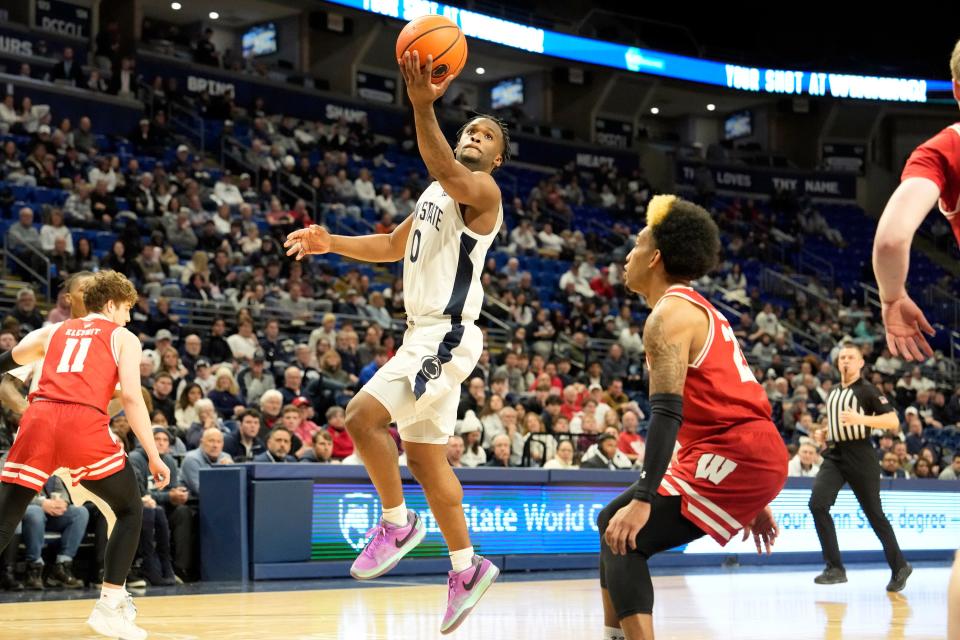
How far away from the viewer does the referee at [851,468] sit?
10.9m

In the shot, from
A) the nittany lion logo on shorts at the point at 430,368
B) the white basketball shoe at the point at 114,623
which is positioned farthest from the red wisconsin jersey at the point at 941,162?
the white basketball shoe at the point at 114,623

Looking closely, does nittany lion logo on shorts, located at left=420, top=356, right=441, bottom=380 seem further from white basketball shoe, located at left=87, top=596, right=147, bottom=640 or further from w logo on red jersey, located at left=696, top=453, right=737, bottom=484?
white basketball shoe, located at left=87, top=596, right=147, bottom=640

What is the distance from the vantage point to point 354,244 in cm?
623

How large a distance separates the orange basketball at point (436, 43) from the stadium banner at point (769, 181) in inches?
1079

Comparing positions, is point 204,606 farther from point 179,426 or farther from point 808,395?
point 808,395

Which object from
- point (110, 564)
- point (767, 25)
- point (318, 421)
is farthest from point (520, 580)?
point (767, 25)

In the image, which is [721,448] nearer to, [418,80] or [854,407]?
[418,80]

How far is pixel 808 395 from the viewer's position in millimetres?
20828

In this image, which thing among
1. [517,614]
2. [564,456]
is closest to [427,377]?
[517,614]

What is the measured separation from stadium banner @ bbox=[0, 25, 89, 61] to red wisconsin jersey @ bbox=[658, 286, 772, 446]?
63.9ft

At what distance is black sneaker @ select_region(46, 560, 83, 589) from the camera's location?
32.4 ft

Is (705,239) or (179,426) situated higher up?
(705,239)

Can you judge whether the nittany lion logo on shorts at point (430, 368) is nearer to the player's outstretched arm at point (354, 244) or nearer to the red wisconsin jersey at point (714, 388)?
the player's outstretched arm at point (354, 244)

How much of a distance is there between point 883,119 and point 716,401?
33953 millimetres
